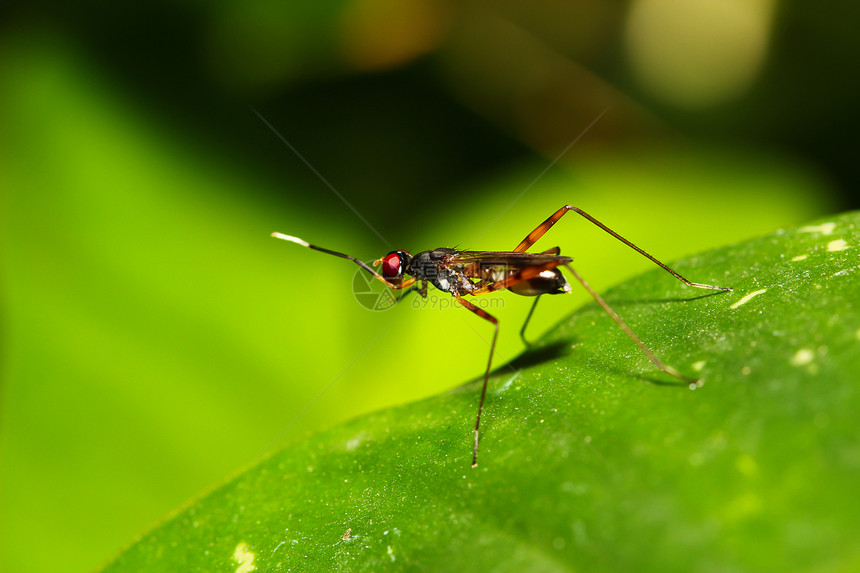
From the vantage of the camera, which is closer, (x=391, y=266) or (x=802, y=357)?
(x=802, y=357)

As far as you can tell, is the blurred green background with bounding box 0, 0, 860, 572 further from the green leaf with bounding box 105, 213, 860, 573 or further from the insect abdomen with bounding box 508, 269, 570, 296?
the green leaf with bounding box 105, 213, 860, 573

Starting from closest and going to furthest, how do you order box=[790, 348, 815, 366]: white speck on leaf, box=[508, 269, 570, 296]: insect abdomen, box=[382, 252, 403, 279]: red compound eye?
box=[790, 348, 815, 366]: white speck on leaf, box=[508, 269, 570, 296]: insect abdomen, box=[382, 252, 403, 279]: red compound eye

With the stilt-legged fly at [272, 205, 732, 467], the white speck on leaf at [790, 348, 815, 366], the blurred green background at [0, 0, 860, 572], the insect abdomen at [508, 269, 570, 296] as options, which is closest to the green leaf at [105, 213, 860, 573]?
the white speck on leaf at [790, 348, 815, 366]

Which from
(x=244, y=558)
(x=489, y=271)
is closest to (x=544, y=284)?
(x=489, y=271)

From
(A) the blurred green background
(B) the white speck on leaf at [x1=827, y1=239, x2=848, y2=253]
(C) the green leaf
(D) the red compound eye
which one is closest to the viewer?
(C) the green leaf

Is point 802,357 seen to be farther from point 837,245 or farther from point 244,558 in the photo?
point 244,558

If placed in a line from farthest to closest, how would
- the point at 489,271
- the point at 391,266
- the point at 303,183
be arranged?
the point at 303,183 < the point at 391,266 < the point at 489,271

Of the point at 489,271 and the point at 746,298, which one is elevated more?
the point at 489,271
